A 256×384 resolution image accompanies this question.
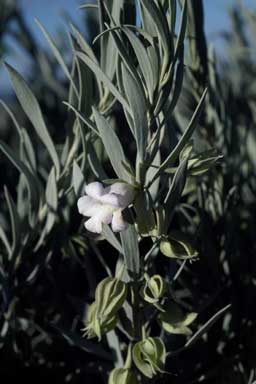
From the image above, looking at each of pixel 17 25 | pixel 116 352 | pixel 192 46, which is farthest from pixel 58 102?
pixel 116 352

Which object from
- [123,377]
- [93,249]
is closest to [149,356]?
[123,377]

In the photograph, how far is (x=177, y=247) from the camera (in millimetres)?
337

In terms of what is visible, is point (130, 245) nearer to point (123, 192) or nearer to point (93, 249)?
point (123, 192)

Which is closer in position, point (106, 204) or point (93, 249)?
point (106, 204)

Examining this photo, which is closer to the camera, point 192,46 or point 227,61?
point 192,46

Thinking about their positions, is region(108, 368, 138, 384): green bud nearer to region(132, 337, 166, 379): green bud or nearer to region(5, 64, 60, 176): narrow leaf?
region(132, 337, 166, 379): green bud

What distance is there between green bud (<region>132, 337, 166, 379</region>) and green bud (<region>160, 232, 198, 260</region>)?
0.17ft

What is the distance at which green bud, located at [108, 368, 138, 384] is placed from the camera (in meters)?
0.36

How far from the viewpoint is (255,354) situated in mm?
427

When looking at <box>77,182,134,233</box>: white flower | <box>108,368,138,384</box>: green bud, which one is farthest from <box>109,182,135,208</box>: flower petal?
<box>108,368,138,384</box>: green bud

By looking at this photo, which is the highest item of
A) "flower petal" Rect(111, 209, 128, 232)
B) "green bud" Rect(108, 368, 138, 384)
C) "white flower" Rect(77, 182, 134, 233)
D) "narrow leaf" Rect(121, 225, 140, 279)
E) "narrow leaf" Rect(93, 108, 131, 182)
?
"narrow leaf" Rect(93, 108, 131, 182)

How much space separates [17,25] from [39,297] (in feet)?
1.29

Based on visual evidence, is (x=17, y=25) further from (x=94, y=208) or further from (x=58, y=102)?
(x=94, y=208)

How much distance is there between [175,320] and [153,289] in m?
0.04
